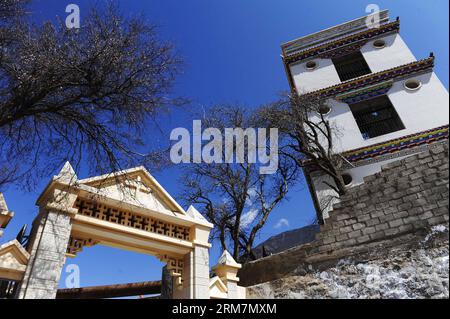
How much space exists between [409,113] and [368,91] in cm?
207

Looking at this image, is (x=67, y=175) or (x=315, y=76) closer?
(x=67, y=175)

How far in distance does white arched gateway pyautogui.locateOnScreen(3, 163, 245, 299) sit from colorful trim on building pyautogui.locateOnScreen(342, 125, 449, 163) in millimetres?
7554

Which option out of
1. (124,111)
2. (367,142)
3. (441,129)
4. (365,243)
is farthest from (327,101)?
(124,111)

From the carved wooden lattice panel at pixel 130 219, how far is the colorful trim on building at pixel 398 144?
8170 millimetres

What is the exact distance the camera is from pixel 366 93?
45.5 feet

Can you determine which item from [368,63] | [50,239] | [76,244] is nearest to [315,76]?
[368,63]

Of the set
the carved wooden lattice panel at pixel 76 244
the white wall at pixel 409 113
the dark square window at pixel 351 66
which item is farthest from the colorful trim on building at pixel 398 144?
the carved wooden lattice panel at pixel 76 244

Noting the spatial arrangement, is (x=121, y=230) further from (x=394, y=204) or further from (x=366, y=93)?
(x=366, y=93)

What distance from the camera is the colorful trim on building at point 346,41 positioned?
1546 cm

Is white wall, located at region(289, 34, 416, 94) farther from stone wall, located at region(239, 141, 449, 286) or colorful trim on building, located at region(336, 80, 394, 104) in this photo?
stone wall, located at region(239, 141, 449, 286)

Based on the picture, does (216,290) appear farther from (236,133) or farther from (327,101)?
(327,101)

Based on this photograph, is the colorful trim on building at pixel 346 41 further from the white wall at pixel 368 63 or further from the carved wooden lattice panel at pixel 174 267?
the carved wooden lattice panel at pixel 174 267

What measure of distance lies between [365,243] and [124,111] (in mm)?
5858

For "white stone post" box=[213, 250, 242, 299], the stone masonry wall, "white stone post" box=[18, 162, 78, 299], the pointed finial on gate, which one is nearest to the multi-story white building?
the stone masonry wall
